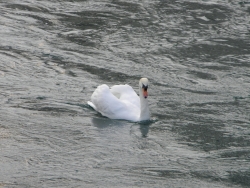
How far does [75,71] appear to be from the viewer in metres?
14.4

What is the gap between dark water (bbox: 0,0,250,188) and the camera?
9906 millimetres

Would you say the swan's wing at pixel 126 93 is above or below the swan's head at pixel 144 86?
below

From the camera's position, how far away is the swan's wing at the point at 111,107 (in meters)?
12.4

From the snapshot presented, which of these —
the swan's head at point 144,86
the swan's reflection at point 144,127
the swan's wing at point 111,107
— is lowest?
the swan's reflection at point 144,127

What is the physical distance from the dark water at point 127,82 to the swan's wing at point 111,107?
0.15m

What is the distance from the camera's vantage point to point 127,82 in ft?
46.4

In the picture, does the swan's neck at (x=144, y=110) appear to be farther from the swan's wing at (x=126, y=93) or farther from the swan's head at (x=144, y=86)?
the swan's wing at (x=126, y=93)

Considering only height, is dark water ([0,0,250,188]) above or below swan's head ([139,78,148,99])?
below

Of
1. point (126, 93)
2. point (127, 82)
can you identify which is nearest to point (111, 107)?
point (126, 93)

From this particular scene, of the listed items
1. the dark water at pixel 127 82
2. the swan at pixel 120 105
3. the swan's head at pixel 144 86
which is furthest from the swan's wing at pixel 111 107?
the swan's head at pixel 144 86

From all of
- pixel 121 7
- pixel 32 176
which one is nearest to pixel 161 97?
pixel 32 176

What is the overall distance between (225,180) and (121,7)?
10618 millimetres

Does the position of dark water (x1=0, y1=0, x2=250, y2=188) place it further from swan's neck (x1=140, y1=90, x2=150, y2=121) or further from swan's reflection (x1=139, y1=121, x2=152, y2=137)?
swan's neck (x1=140, y1=90, x2=150, y2=121)

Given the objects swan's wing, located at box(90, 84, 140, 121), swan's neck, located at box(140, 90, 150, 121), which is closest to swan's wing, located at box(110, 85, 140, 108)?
swan's wing, located at box(90, 84, 140, 121)
